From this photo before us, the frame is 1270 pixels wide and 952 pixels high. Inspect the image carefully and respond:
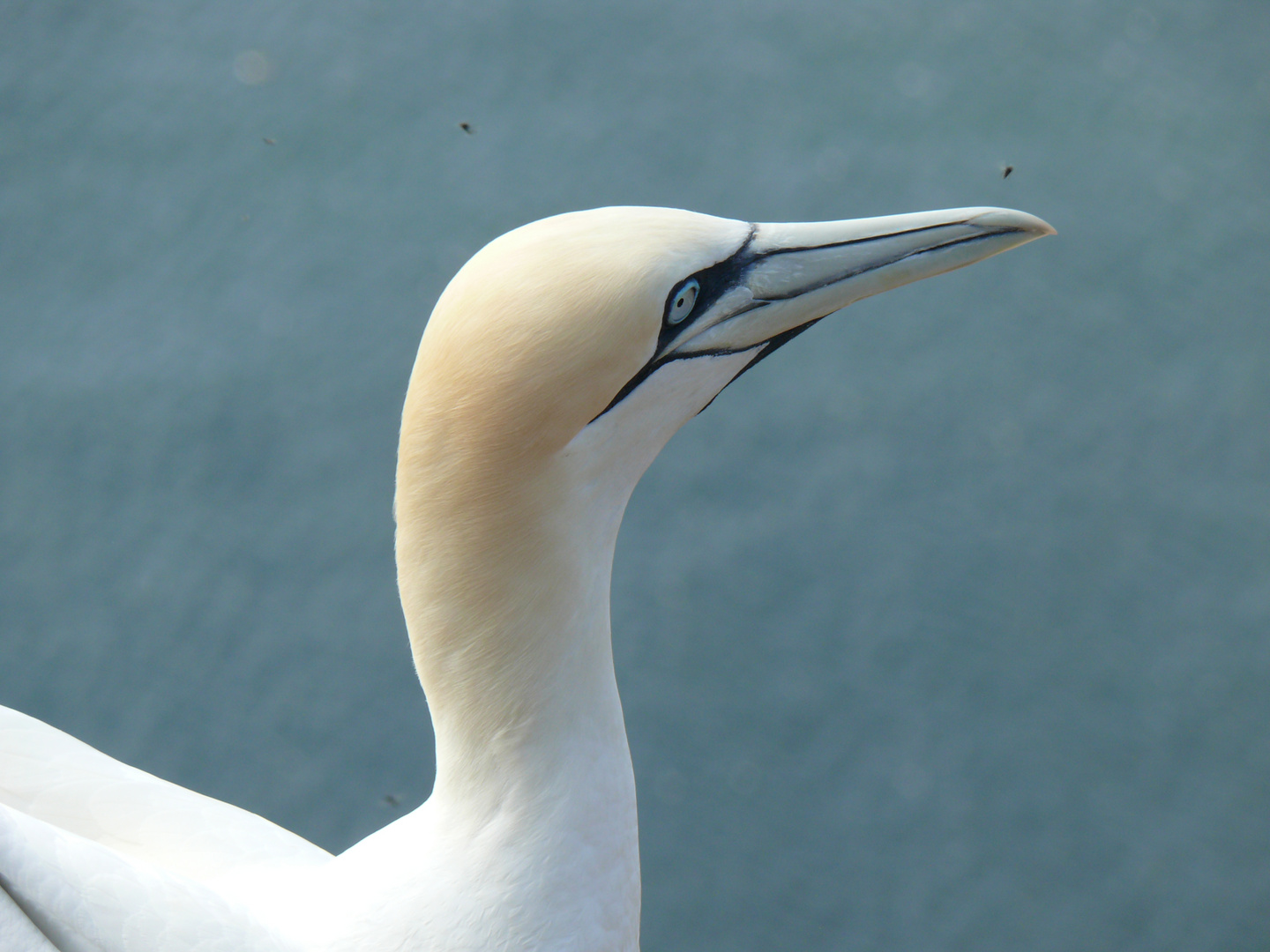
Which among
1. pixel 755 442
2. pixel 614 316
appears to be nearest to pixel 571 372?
pixel 614 316

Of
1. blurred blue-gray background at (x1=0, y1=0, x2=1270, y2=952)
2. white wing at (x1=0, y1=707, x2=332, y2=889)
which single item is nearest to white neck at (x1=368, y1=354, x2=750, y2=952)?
white wing at (x1=0, y1=707, x2=332, y2=889)

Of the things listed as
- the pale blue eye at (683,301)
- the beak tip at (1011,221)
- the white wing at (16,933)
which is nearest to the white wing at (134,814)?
the white wing at (16,933)

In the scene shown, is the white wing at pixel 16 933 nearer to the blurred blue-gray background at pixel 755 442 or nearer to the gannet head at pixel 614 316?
the gannet head at pixel 614 316

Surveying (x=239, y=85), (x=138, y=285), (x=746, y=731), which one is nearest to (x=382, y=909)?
(x=746, y=731)

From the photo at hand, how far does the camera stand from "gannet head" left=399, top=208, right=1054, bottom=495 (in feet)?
6.99

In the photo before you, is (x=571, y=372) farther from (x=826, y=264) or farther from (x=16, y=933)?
(x=16, y=933)

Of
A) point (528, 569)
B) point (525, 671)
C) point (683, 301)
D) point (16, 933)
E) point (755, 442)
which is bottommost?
point (16, 933)

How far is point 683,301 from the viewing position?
235cm

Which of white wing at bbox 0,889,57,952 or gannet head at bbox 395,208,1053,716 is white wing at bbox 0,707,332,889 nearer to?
white wing at bbox 0,889,57,952

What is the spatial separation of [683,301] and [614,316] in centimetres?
22

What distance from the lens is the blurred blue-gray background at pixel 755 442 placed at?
452 cm

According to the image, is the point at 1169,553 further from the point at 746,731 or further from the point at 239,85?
Result: the point at 239,85

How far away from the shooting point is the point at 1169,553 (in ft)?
Result: 16.2

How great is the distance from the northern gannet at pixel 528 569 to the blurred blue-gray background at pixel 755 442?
2004 millimetres
